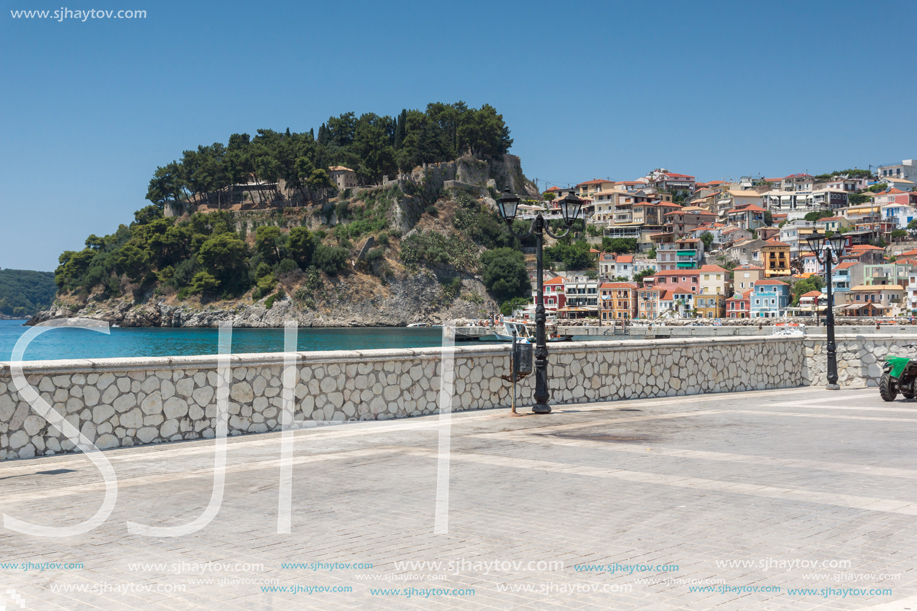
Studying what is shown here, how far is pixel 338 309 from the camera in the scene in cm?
11975

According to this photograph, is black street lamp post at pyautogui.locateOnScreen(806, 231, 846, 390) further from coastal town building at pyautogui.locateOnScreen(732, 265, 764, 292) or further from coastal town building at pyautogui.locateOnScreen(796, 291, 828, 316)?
coastal town building at pyautogui.locateOnScreen(732, 265, 764, 292)

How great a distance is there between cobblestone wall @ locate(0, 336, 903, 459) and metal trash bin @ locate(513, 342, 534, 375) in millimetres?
508

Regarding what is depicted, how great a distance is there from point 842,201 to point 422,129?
94070 millimetres

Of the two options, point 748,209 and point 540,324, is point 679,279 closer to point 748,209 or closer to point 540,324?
point 748,209

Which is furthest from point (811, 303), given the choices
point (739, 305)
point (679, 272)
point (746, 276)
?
point (679, 272)

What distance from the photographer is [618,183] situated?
184 m

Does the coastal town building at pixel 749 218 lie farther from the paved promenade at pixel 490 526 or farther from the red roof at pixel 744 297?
the paved promenade at pixel 490 526

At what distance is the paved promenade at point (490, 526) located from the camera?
420 centimetres

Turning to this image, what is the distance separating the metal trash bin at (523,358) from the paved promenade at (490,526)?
9.49ft

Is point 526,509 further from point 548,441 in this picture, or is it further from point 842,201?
point 842,201

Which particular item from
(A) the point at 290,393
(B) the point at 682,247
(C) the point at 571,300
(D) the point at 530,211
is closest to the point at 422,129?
(D) the point at 530,211

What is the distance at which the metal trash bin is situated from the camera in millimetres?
12773

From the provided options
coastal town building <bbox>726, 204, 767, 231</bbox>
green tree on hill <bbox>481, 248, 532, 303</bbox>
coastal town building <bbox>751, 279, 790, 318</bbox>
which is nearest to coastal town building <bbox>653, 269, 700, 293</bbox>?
coastal town building <bbox>751, 279, 790, 318</bbox>

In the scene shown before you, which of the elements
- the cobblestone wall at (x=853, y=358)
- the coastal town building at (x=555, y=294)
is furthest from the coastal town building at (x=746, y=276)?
the cobblestone wall at (x=853, y=358)
